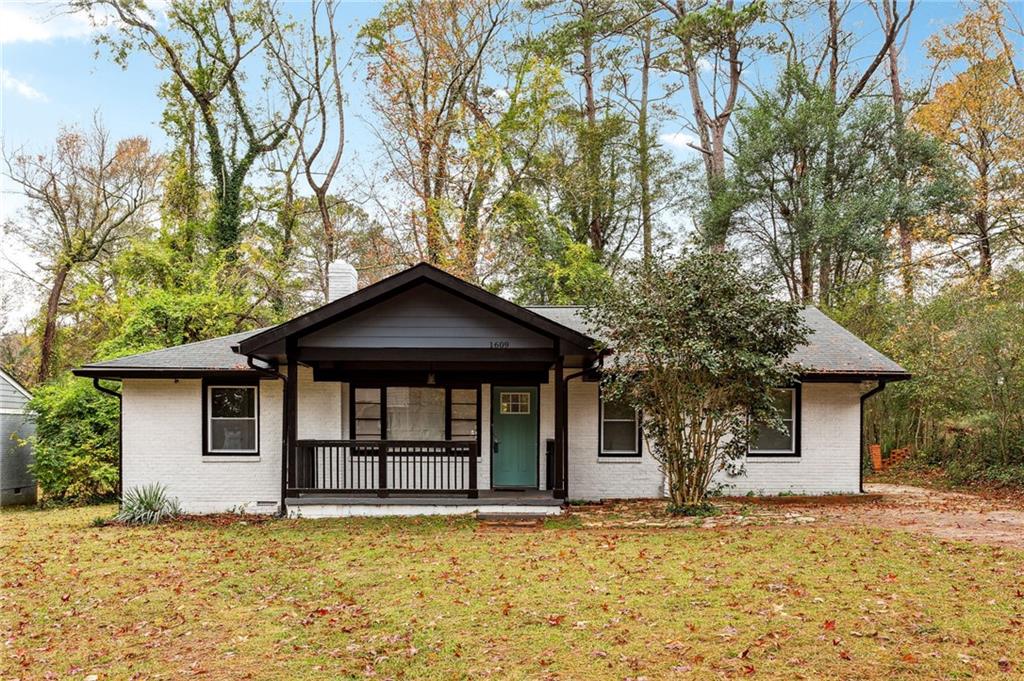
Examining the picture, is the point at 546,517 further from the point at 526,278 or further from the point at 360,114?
the point at 360,114

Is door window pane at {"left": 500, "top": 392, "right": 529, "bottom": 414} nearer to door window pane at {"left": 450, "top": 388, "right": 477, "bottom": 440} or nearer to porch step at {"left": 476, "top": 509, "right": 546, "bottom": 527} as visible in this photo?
door window pane at {"left": 450, "top": 388, "right": 477, "bottom": 440}

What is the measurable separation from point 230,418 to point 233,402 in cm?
30

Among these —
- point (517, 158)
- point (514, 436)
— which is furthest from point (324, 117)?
point (514, 436)

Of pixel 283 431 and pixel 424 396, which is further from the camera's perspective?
pixel 424 396

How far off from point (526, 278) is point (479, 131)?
18.3ft

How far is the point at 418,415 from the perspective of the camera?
13.6 meters

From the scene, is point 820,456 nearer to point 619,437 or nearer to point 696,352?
point 619,437

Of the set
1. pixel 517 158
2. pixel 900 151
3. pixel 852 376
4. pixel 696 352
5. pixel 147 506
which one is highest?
pixel 517 158

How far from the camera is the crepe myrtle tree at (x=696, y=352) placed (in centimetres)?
1042

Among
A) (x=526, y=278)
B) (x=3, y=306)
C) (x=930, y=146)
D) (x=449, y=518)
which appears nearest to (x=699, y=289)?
(x=449, y=518)

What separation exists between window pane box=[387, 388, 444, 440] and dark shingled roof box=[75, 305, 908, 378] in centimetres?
276

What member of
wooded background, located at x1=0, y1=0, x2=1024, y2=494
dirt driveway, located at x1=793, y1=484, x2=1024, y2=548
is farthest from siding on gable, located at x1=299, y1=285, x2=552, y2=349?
wooded background, located at x1=0, y1=0, x2=1024, y2=494

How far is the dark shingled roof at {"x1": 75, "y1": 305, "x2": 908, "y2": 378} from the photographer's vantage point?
1266cm

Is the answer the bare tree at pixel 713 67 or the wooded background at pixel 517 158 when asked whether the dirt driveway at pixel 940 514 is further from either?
the bare tree at pixel 713 67
